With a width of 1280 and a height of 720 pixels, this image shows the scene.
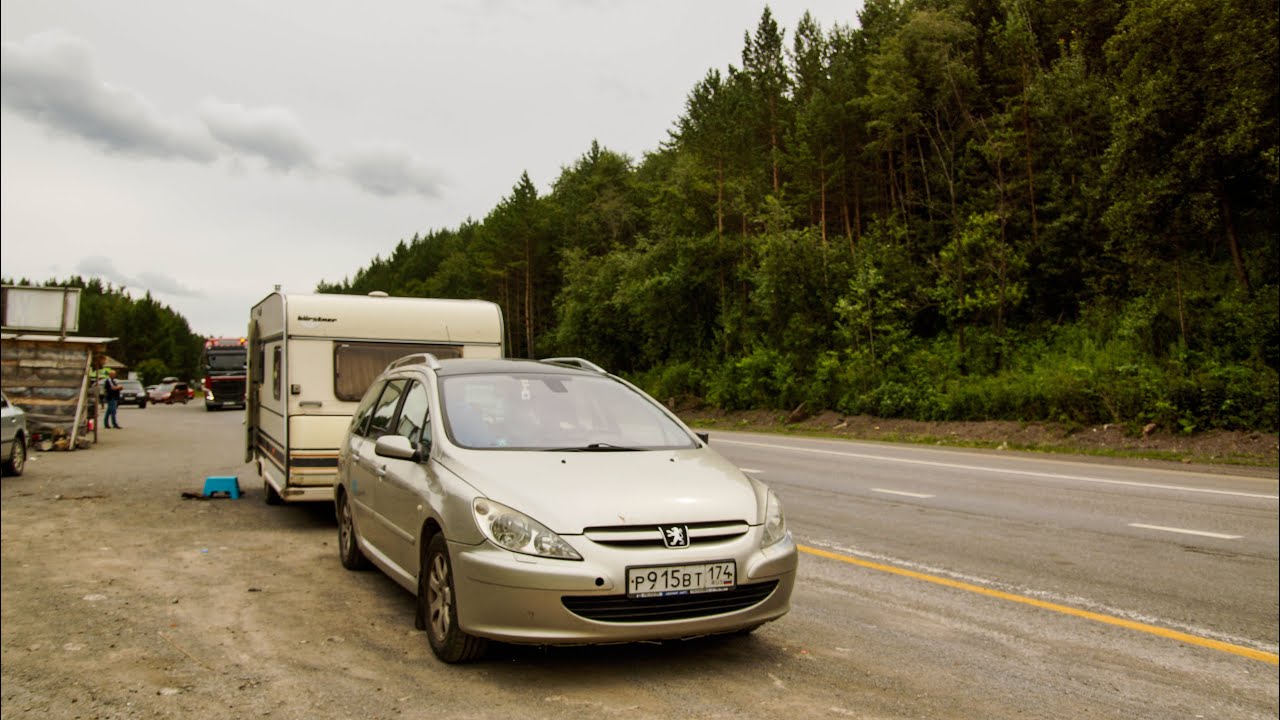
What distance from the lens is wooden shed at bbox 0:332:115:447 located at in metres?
20.0

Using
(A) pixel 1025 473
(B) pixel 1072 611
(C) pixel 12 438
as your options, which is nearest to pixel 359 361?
(B) pixel 1072 611

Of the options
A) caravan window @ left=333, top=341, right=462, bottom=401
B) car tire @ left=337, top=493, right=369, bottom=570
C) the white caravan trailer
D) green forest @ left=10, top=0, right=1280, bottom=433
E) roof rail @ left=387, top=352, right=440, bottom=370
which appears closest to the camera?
roof rail @ left=387, top=352, right=440, bottom=370

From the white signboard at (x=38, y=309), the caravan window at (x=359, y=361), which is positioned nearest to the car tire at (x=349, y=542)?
the caravan window at (x=359, y=361)

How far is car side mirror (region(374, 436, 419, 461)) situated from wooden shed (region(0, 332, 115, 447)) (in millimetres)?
17861

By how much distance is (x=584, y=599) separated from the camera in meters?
4.29

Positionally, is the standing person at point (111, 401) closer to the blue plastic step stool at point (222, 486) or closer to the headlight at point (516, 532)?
the blue plastic step stool at point (222, 486)

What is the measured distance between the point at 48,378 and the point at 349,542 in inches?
661

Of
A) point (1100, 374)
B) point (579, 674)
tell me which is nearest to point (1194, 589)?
point (579, 674)

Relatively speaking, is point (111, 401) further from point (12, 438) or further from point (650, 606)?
point (650, 606)

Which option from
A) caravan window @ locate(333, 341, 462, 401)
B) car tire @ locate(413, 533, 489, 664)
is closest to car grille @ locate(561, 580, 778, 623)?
car tire @ locate(413, 533, 489, 664)

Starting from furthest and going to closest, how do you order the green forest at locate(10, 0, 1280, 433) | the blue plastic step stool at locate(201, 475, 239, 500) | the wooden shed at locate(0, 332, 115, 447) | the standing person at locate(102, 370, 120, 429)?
the standing person at locate(102, 370, 120, 429)
the green forest at locate(10, 0, 1280, 433)
the wooden shed at locate(0, 332, 115, 447)
the blue plastic step stool at locate(201, 475, 239, 500)

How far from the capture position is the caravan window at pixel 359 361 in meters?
10.0

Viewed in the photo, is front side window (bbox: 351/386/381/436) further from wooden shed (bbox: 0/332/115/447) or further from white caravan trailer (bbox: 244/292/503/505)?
wooden shed (bbox: 0/332/115/447)

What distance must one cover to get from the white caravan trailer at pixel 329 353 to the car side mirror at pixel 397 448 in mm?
4454
